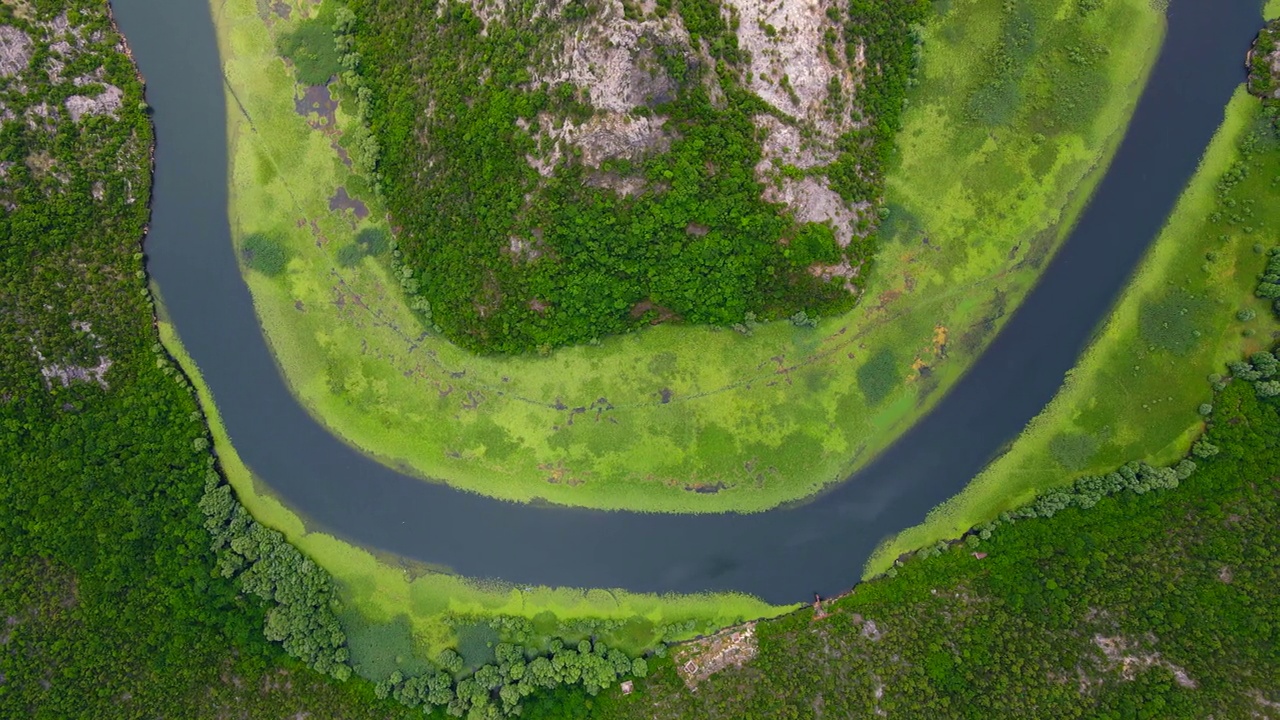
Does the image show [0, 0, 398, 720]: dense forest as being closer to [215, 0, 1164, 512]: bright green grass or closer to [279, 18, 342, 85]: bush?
[215, 0, 1164, 512]: bright green grass

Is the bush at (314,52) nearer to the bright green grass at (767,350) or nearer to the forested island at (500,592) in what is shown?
the forested island at (500,592)

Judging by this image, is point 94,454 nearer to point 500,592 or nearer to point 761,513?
point 500,592

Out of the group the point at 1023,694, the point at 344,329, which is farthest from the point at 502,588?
the point at 1023,694

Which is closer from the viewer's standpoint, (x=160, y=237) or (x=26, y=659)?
(x=26, y=659)

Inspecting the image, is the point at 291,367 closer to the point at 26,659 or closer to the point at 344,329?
the point at 344,329

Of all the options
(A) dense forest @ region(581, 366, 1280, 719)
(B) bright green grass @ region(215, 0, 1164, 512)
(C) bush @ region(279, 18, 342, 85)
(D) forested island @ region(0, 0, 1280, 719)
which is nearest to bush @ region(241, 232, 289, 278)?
(D) forested island @ region(0, 0, 1280, 719)

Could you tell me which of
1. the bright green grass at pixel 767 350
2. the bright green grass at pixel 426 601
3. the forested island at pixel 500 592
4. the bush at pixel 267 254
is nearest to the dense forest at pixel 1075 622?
the forested island at pixel 500 592
